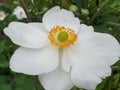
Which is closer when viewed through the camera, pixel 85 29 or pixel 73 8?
pixel 85 29

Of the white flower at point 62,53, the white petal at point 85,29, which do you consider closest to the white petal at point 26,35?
the white flower at point 62,53

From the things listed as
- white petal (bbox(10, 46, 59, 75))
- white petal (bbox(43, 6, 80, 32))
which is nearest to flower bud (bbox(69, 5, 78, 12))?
white petal (bbox(43, 6, 80, 32))

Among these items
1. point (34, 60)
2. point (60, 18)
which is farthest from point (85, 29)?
point (34, 60)

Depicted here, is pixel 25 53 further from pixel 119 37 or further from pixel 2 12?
pixel 2 12

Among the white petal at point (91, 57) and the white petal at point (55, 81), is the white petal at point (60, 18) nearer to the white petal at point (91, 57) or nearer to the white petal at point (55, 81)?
the white petal at point (91, 57)

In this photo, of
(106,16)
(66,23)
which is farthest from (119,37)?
(66,23)

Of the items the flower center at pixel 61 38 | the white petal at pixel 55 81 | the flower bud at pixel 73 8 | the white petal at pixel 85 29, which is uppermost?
the flower center at pixel 61 38

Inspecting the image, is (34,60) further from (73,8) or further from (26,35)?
(73,8)
